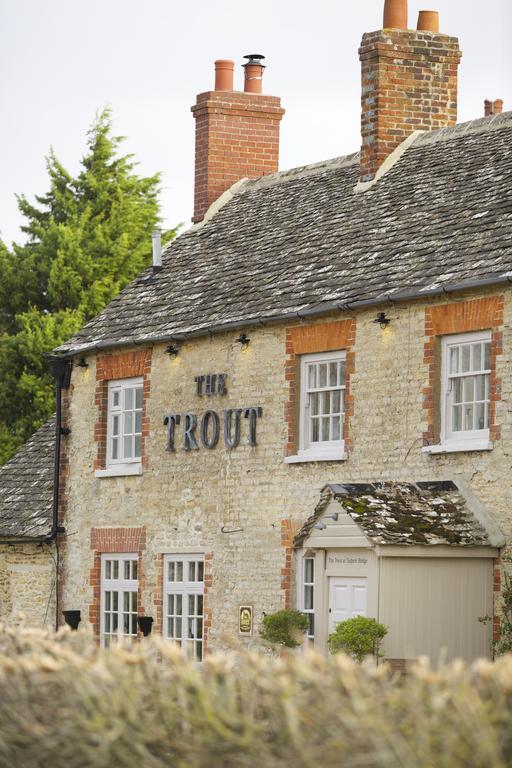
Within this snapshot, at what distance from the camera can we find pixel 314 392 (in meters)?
20.1

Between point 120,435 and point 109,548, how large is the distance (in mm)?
1766

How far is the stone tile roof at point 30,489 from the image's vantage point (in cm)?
2506

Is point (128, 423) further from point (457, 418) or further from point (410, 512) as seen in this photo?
point (410, 512)

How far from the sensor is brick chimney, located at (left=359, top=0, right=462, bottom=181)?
2311cm

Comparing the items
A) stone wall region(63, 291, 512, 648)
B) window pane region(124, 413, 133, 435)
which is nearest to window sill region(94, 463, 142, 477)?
stone wall region(63, 291, 512, 648)

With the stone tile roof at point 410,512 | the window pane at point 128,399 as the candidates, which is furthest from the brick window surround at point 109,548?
the stone tile roof at point 410,512

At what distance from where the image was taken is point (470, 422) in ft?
58.4

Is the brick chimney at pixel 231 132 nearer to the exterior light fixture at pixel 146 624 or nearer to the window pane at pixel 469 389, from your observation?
the exterior light fixture at pixel 146 624

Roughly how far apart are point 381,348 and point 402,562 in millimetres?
3176

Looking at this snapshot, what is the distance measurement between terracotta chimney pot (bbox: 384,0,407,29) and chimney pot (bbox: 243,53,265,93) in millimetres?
4610

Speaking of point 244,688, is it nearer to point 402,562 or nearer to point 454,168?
point 402,562

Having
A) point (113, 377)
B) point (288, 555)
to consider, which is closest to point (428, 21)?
point (113, 377)

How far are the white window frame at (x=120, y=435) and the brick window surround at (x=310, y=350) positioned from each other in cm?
360

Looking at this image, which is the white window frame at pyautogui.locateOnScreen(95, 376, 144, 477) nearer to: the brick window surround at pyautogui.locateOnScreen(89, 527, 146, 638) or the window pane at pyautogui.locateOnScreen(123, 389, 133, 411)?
the window pane at pyautogui.locateOnScreen(123, 389, 133, 411)
